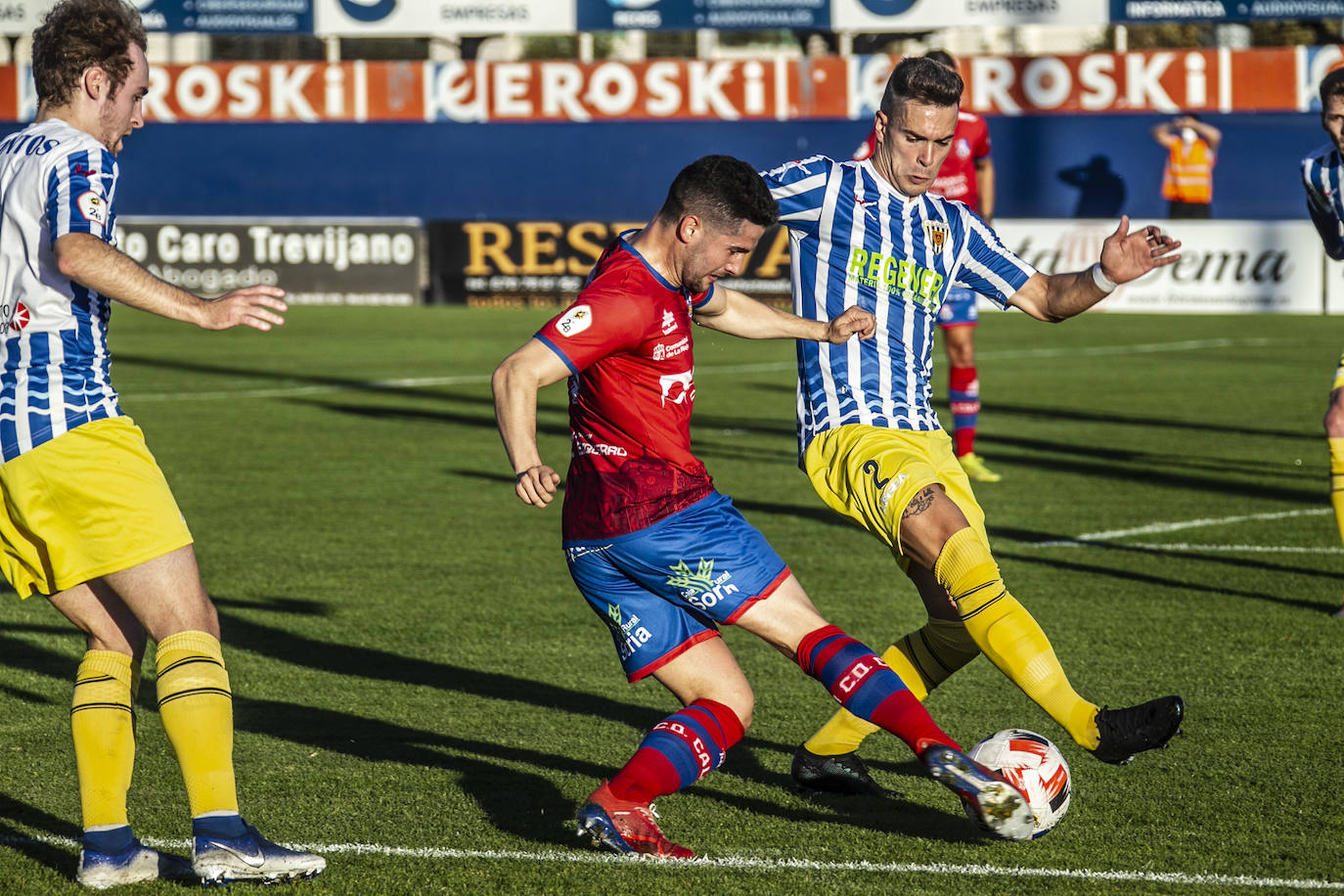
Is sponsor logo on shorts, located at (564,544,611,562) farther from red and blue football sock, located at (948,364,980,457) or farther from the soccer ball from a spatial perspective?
red and blue football sock, located at (948,364,980,457)

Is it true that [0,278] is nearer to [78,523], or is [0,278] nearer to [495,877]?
[78,523]

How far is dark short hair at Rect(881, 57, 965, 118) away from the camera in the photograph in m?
4.95

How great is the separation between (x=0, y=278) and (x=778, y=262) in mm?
20450

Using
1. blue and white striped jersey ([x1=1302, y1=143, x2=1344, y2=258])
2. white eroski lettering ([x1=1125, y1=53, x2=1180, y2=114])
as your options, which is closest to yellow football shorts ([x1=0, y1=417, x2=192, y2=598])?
blue and white striped jersey ([x1=1302, y1=143, x2=1344, y2=258])

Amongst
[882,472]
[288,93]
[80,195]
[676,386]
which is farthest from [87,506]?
[288,93]

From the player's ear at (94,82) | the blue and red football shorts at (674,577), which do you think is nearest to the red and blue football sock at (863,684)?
the blue and red football shorts at (674,577)

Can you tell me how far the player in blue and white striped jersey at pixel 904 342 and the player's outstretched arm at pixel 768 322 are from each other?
0.28 meters

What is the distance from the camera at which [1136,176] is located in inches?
1091

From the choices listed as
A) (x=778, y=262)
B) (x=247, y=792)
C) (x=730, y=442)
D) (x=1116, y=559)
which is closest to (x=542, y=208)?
(x=778, y=262)

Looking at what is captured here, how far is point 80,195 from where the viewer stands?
150 inches

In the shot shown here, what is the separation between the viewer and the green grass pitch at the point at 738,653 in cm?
434

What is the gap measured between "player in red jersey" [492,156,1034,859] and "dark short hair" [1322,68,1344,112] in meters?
3.53

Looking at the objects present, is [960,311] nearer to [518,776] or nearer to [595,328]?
[518,776]

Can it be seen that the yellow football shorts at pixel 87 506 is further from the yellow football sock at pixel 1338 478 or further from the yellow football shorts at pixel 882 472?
the yellow football sock at pixel 1338 478
